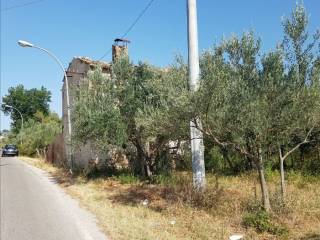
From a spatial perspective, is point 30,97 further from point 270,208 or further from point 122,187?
point 270,208

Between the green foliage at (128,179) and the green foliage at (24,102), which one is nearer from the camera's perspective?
the green foliage at (128,179)

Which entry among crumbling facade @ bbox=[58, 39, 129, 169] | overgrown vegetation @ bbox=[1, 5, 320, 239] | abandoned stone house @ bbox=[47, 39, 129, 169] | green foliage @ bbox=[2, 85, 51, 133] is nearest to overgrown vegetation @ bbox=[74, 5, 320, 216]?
overgrown vegetation @ bbox=[1, 5, 320, 239]

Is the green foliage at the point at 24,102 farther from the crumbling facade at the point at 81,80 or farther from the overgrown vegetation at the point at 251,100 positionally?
the overgrown vegetation at the point at 251,100

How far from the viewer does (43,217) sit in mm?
10727

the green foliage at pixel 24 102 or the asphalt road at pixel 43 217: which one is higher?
the green foliage at pixel 24 102

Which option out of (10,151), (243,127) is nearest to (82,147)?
(243,127)

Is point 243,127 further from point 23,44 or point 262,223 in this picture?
point 23,44

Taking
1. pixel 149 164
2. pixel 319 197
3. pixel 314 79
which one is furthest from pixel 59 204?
pixel 314 79

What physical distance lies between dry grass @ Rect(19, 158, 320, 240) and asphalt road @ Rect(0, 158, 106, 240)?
398mm

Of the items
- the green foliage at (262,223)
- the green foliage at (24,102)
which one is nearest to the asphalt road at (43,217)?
the green foliage at (262,223)

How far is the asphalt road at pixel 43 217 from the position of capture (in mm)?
8648

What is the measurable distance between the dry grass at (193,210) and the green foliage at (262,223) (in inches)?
5.7

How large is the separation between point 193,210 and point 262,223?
2203mm

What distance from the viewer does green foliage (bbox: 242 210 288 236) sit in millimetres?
7825
